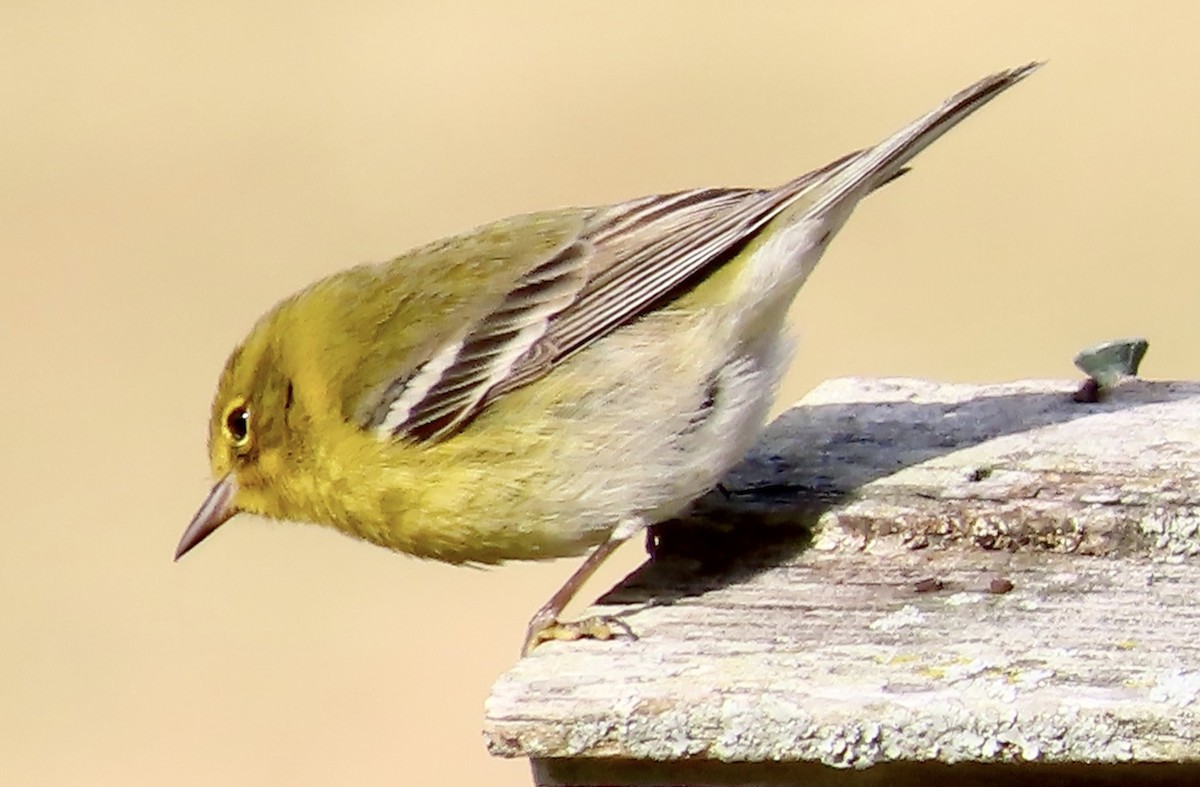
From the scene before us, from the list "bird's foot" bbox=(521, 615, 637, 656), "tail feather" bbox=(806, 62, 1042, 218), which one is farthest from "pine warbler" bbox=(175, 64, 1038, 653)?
"bird's foot" bbox=(521, 615, 637, 656)

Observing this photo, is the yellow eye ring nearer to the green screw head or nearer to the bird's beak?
the bird's beak

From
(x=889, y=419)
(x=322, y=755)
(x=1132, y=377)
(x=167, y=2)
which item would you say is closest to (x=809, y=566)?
(x=889, y=419)

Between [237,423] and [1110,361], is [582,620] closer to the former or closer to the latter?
[1110,361]

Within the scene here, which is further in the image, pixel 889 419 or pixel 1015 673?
pixel 889 419

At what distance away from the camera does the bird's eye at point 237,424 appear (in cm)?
510

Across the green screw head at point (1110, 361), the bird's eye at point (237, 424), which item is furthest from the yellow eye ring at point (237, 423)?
the green screw head at point (1110, 361)

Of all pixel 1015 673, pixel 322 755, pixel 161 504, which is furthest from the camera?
pixel 161 504

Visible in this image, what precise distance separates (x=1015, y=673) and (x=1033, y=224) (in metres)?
11.0

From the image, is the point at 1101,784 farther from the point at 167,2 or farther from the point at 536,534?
the point at 167,2

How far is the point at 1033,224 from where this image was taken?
533 inches

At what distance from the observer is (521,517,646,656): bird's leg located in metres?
3.28

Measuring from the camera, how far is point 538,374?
14.9ft

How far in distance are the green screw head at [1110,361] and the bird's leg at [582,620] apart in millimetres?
1217

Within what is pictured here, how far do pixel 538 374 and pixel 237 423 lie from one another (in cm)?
106
